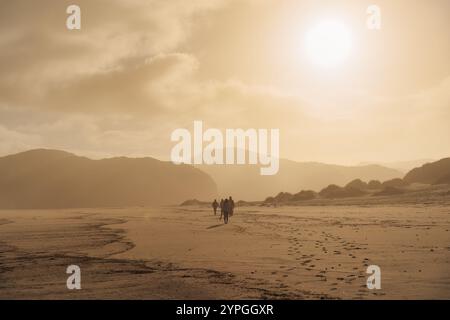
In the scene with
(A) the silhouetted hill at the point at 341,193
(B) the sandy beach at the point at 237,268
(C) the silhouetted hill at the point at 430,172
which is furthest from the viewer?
(C) the silhouetted hill at the point at 430,172

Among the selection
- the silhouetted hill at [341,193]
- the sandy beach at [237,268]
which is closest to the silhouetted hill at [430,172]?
the silhouetted hill at [341,193]

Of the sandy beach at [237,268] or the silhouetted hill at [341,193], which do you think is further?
the silhouetted hill at [341,193]

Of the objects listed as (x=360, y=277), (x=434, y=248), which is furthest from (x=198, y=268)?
(x=434, y=248)

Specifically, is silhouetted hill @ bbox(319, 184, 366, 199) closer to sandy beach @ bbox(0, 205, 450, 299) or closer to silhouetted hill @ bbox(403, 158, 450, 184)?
silhouetted hill @ bbox(403, 158, 450, 184)

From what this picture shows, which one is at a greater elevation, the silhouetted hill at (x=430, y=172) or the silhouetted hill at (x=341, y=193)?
the silhouetted hill at (x=430, y=172)

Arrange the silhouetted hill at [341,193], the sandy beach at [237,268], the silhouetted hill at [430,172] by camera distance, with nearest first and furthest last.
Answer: the sandy beach at [237,268], the silhouetted hill at [341,193], the silhouetted hill at [430,172]

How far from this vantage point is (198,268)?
12562 mm

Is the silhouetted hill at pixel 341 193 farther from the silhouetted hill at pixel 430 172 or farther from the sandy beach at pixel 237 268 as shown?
the sandy beach at pixel 237 268

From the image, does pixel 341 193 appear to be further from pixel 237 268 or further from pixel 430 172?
pixel 237 268

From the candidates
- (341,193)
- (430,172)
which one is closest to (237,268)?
(341,193)

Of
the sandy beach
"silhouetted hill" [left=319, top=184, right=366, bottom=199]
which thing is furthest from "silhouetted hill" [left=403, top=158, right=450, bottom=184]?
the sandy beach
